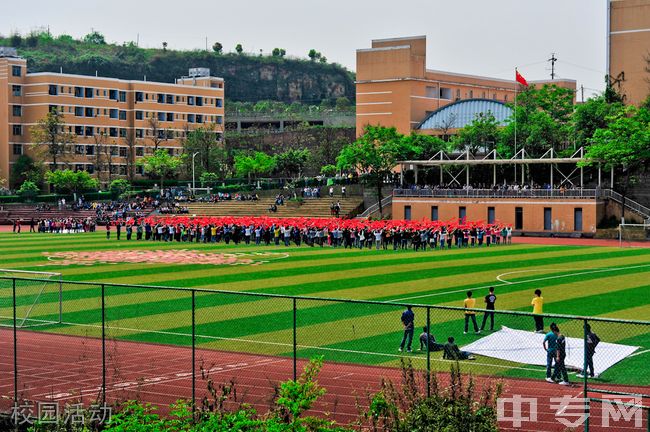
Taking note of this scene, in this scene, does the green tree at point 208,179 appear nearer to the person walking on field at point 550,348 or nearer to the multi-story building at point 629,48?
the multi-story building at point 629,48

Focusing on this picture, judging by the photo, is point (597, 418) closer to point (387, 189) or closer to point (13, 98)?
point (387, 189)

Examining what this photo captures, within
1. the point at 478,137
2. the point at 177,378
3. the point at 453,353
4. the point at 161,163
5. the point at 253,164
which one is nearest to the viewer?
the point at 453,353

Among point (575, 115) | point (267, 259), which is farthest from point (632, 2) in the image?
point (267, 259)

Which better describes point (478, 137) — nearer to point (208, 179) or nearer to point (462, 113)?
point (462, 113)

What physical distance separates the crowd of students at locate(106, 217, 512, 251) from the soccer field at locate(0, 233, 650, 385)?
7.79ft

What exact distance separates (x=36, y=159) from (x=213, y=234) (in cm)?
6646

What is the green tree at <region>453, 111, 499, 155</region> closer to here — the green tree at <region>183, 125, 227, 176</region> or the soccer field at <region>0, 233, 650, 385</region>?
the soccer field at <region>0, 233, 650, 385</region>

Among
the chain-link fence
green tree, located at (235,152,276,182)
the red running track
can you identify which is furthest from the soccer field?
green tree, located at (235,152,276,182)

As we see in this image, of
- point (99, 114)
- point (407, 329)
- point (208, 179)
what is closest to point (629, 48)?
point (208, 179)

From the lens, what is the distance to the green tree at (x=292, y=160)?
432ft

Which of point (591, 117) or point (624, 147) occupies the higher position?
point (591, 117)

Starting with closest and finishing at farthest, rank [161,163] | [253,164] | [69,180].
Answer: [69,180]
[161,163]
[253,164]

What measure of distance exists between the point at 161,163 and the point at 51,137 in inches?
546

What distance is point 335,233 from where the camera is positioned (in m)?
65.2
